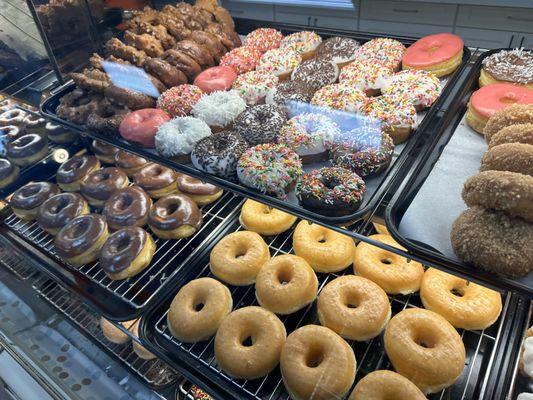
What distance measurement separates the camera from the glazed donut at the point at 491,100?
6.08ft

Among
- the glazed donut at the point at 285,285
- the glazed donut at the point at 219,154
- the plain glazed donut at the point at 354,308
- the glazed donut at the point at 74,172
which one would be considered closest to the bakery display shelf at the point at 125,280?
the glazed donut at the point at 74,172

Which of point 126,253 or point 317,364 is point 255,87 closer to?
point 126,253

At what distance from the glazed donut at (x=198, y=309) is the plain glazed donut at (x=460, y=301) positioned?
37.1 inches

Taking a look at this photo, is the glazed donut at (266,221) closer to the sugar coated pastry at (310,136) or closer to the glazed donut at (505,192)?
the sugar coated pastry at (310,136)

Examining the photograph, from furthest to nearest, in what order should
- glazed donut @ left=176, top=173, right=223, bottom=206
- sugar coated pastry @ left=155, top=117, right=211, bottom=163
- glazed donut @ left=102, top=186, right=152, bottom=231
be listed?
glazed donut @ left=176, top=173, right=223, bottom=206, glazed donut @ left=102, top=186, right=152, bottom=231, sugar coated pastry @ left=155, top=117, right=211, bottom=163

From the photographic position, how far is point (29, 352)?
2.24 meters

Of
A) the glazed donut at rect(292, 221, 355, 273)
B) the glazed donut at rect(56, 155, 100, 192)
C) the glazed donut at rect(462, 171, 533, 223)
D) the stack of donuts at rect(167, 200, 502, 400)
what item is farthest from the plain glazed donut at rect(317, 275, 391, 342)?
the glazed donut at rect(56, 155, 100, 192)

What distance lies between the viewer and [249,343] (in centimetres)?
190

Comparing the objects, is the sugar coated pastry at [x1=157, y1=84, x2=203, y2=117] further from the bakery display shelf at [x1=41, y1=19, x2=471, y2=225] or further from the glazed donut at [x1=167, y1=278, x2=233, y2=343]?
the glazed donut at [x1=167, y1=278, x2=233, y2=343]

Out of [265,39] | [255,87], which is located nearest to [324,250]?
Result: [255,87]

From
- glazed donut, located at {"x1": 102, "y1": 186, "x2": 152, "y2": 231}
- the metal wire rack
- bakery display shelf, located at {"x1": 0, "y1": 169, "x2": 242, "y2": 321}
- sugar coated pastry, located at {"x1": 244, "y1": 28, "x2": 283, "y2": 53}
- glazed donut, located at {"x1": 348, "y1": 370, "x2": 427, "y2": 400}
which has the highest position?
sugar coated pastry, located at {"x1": 244, "y1": 28, "x2": 283, "y2": 53}

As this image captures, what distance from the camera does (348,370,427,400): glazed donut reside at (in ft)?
4.90

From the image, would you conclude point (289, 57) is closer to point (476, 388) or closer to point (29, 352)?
point (476, 388)

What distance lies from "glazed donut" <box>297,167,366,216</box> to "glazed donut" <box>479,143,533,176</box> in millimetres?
474
